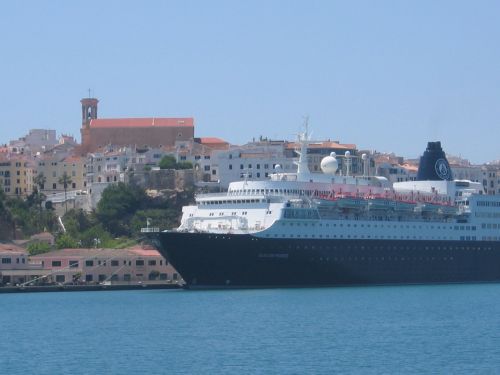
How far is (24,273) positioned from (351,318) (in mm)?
28323

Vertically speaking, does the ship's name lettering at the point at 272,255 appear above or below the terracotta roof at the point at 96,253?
above

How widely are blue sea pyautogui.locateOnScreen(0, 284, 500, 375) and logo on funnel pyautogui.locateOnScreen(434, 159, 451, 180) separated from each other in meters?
12.0

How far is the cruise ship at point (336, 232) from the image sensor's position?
198 feet

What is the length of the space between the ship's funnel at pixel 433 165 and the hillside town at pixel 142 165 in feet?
28.2

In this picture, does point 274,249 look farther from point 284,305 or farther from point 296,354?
point 296,354

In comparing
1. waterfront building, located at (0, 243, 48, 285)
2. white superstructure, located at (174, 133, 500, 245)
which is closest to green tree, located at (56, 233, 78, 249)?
waterfront building, located at (0, 243, 48, 285)

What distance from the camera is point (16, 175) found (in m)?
111

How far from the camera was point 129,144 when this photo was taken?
4328 inches

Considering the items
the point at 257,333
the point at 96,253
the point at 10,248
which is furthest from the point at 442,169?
the point at 257,333

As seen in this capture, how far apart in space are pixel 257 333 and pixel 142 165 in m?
57.9

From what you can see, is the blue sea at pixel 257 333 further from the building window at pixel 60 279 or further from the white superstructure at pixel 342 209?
the building window at pixel 60 279

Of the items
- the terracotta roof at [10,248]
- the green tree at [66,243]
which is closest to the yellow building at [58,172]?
the green tree at [66,243]

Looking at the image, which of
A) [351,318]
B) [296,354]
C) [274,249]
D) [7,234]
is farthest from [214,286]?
[7,234]

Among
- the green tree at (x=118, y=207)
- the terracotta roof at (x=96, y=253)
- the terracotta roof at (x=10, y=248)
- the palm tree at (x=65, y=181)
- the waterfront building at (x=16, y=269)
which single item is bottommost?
the waterfront building at (x=16, y=269)
